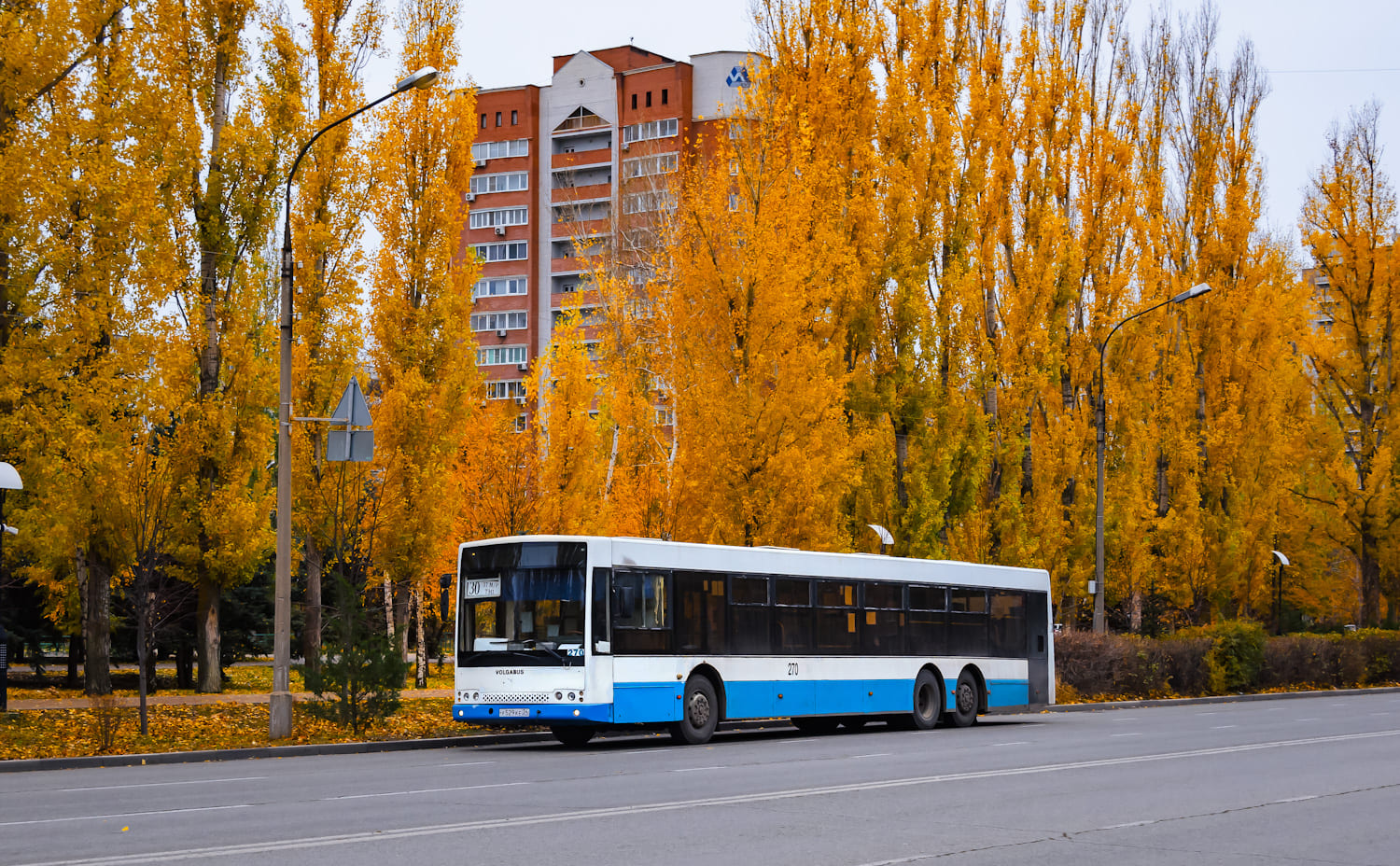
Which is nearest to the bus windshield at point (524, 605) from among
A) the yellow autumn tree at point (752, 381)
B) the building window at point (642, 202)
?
the yellow autumn tree at point (752, 381)

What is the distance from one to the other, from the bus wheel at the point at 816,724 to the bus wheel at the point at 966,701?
219 cm

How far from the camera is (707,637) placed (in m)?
22.9

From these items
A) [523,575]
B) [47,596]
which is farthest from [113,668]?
[523,575]

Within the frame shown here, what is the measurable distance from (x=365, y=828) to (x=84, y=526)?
17644mm

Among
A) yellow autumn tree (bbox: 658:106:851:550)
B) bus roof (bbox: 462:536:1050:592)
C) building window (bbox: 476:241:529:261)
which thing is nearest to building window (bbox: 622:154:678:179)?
building window (bbox: 476:241:529:261)

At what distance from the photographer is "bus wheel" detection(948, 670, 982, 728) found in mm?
28109

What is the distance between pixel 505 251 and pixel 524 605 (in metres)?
75.2

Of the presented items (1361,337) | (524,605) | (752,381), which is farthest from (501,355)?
(524,605)

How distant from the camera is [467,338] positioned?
3391cm

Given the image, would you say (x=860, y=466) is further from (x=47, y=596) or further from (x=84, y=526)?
(x=47, y=596)

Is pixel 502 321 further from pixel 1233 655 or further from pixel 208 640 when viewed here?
pixel 208 640

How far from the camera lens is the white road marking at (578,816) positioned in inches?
388

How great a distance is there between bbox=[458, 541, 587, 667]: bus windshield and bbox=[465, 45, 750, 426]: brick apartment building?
64.8 metres

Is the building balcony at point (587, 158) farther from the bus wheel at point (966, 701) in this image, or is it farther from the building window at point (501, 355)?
the bus wheel at point (966, 701)
